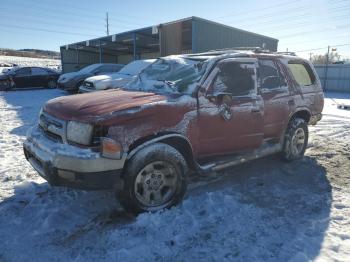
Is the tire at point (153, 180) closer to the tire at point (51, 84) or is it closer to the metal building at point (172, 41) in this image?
the metal building at point (172, 41)

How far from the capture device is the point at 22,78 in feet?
62.7

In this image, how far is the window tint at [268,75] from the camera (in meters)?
4.88

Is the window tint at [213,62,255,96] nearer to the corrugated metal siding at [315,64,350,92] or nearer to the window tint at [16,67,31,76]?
the window tint at [16,67,31,76]

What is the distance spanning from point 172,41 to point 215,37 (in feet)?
6.68

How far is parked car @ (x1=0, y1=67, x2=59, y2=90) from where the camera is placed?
18.8 m

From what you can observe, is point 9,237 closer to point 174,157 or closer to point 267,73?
point 174,157

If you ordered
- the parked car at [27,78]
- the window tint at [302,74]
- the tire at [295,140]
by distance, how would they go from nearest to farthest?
1. the tire at [295,140]
2. the window tint at [302,74]
3. the parked car at [27,78]

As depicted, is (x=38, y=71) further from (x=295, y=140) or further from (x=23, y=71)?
(x=295, y=140)

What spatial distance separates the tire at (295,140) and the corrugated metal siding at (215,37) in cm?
921

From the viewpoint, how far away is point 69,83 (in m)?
15.4

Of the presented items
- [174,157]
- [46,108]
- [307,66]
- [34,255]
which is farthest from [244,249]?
[307,66]

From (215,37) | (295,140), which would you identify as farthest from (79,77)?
(295,140)

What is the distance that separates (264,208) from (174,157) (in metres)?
1.28

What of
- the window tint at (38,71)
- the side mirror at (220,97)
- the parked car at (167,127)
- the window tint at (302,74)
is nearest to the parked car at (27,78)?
the window tint at (38,71)
